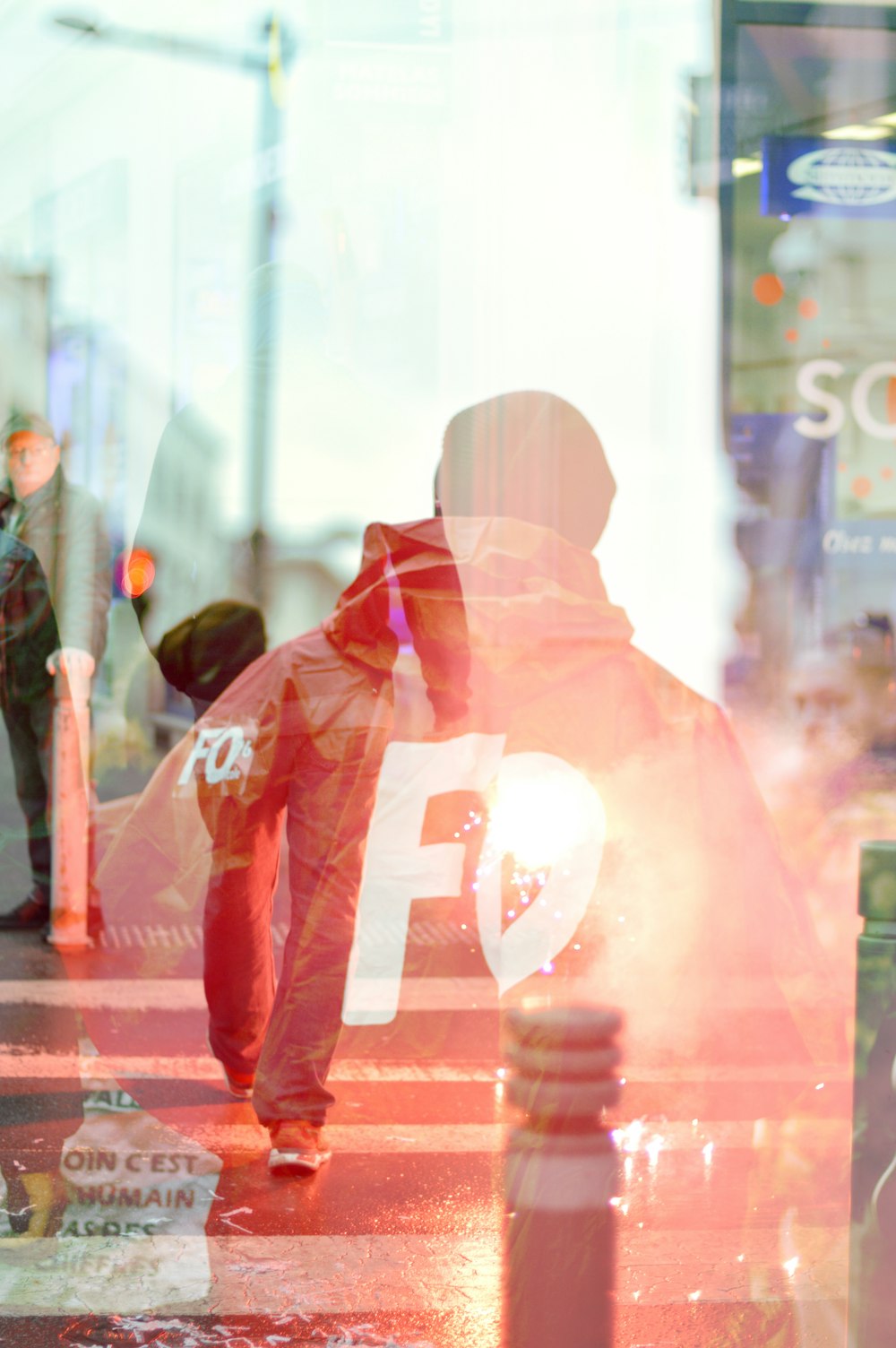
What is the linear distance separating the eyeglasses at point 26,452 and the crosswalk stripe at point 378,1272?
119 inches

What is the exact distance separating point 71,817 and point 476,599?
2.11 m

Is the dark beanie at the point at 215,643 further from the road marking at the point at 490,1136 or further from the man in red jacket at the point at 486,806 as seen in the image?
the road marking at the point at 490,1136

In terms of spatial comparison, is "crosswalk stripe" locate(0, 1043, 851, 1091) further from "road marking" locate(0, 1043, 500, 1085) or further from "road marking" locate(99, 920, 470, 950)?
"road marking" locate(99, 920, 470, 950)

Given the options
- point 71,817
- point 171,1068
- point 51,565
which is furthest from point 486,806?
point 51,565

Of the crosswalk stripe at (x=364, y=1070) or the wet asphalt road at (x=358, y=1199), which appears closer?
the wet asphalt road at (x=358, y=1199)

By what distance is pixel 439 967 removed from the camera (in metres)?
5.10

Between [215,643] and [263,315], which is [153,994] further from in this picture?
[263,315]

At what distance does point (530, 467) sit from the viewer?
173 inches

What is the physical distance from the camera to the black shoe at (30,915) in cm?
544

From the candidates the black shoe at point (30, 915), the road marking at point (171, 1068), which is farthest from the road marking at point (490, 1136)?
the black shoe at point (30, 915)

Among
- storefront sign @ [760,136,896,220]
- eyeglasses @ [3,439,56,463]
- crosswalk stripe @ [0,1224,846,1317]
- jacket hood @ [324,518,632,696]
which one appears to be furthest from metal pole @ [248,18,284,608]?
crosswalk stripe @ [0,1224,846,1317]

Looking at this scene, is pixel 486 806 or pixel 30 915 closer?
pixel 486 806

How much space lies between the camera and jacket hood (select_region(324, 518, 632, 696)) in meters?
3.39

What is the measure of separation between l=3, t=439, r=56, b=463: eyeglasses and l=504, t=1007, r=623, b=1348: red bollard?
3664 millimetres
